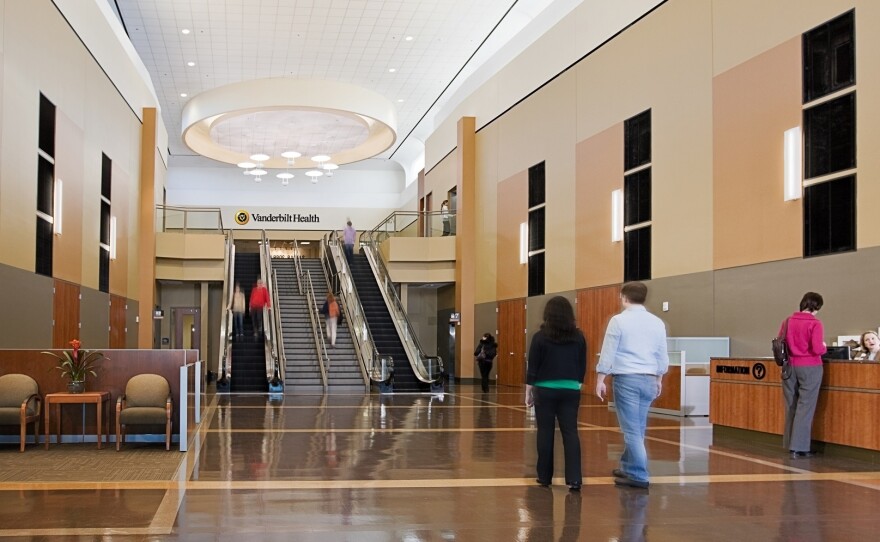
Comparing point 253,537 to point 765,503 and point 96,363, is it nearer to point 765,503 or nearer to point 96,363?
point 765,503

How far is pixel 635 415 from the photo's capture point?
6.29m

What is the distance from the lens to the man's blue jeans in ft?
20.6

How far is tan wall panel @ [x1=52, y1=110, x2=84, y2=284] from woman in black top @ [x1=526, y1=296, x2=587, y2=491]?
11881 mm

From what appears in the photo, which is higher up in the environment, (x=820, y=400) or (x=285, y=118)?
(x=285, y=118)

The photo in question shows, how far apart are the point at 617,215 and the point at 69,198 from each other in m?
10.8

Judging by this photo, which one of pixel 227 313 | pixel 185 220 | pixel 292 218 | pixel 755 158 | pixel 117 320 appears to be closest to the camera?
pixel 755 158

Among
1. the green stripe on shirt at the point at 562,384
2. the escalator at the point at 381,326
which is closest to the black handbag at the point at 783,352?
the green stripe on shirt at the point at 562,384

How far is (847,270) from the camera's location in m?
9.99

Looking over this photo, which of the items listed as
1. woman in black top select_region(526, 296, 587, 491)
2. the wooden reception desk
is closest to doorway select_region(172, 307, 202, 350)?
the wooden reception desk

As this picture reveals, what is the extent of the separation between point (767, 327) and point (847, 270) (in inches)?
67.8

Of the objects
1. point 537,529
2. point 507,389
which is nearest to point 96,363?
point 537,529

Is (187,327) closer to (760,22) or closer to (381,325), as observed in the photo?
(381,325)

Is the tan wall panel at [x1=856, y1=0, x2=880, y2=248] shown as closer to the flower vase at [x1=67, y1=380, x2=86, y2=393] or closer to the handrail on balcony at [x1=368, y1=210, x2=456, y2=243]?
→ the flower vase at [x1=67, y1=380, x2=86, y2=393]

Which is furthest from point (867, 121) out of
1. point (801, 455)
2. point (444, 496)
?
point (444, 496)
